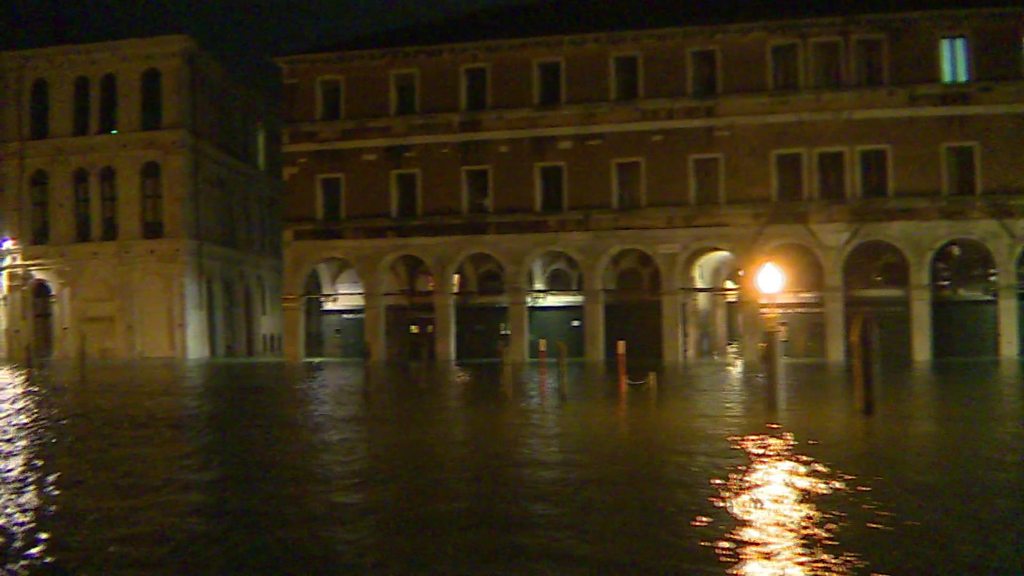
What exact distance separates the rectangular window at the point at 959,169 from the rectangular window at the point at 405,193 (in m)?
16.5

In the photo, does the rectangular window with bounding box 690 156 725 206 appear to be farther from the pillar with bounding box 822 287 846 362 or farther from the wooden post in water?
the wooden post in water

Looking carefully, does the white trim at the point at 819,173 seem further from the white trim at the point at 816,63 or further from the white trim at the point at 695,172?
the white trim at the point at 695,172

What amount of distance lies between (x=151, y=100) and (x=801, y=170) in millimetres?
24680

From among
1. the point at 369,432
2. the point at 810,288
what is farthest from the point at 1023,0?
the point at 369,432

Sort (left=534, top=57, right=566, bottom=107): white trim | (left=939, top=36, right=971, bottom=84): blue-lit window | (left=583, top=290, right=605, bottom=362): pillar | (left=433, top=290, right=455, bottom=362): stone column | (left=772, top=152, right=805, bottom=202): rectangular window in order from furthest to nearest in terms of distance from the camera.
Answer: (left=433, top=290, right=455, bottom=362): stone column
(left=583, top=290, right=605, bottom=362): pillar
(left=534, top=57, right=566, bottom=107): white trim
(left=772, top=152, right=805, bottom=202): rectangular window
(left=939, top=36, right=971, bottom=84): blue-lit window

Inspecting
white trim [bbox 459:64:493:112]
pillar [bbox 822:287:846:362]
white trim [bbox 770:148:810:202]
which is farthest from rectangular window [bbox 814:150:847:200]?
white trim [bbox 459:64:493:112]

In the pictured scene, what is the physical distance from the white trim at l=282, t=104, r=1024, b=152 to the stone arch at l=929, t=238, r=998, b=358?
12.8 feet

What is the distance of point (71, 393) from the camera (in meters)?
22.1

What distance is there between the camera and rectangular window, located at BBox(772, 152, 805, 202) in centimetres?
3094

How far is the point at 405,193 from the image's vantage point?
3397cm

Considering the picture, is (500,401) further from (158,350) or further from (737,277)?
(158,350)

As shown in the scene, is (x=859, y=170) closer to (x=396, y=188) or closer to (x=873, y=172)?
(x=873, y=172)

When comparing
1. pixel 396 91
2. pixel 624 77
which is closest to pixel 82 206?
pixel 396 91

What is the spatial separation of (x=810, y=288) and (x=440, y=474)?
23082mm
